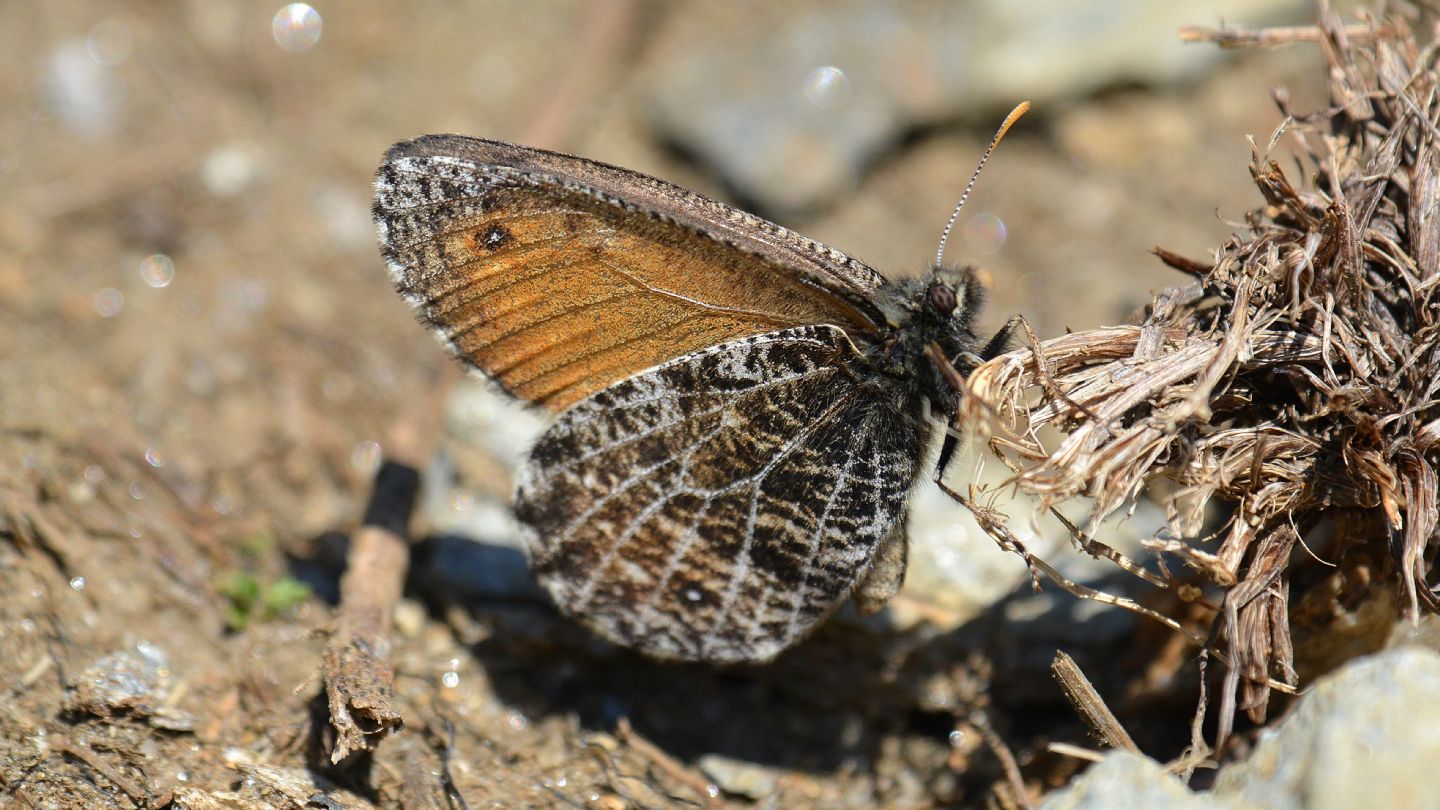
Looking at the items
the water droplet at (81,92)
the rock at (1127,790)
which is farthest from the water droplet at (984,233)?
the water droplet at (81,92)

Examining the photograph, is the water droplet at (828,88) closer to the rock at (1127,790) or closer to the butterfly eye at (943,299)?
the butterfly eye at (943,299)

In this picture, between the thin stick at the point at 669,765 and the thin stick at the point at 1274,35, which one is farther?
the thin stick at the point at 669,765

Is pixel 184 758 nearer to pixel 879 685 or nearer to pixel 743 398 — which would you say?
pixel 743 398

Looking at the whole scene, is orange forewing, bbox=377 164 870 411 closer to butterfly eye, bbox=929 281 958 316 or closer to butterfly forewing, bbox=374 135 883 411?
butterfly forewing, bbox=374 135 883 411

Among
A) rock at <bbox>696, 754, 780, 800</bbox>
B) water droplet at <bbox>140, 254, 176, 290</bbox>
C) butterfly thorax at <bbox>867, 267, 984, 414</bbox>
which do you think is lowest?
rock at <bbox>696, 754, 780, 800</bbox>

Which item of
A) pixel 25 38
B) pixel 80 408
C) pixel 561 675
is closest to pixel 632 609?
pixel 561 675

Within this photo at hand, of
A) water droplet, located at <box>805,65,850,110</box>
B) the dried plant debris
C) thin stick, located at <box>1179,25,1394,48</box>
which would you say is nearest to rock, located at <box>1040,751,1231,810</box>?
the dried plant debris

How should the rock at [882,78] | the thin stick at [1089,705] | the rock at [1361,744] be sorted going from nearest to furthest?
the rock at [1361,744], the thin stick at [1089,705], the rock at [882,78]
